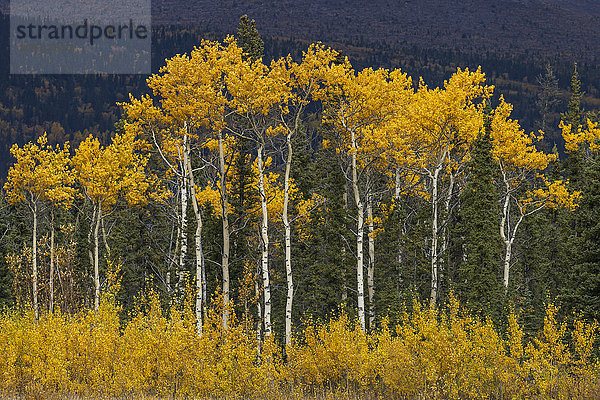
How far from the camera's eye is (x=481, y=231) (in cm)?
3406

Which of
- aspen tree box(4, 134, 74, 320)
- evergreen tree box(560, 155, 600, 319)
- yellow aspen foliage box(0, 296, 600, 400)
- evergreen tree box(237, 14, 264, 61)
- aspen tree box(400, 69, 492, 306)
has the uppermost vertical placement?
evergreen tree box(237, 14, 264, 61)

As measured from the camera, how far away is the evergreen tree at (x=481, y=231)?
32.8 metres

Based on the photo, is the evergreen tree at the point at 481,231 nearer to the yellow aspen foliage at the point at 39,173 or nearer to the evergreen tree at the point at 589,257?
the evergreen tree at the point at 589,257

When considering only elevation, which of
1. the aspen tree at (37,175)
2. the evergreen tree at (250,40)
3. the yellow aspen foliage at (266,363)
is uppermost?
the evergreen tree at (250,40)

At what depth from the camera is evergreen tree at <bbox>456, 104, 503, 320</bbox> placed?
32750 millimetres

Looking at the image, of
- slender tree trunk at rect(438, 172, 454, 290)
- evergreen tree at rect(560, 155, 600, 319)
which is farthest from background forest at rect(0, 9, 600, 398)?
slender tree trunk at rect(438, 172, 454, 290)

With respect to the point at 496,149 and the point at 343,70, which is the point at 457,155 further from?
the point at 343,70

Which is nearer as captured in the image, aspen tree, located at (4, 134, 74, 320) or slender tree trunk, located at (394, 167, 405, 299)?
slender tree trunk, located at (394, 167, 405, 299)

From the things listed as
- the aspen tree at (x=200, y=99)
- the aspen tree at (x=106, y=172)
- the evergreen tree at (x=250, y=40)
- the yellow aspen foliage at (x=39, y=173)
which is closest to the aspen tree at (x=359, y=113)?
the evergreen tree at (x=250, y=40)

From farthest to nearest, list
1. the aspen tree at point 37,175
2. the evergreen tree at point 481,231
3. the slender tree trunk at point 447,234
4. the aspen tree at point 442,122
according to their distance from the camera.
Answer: the aspen tree at point 37,175
the slender tree trunk at point 447,234
the evergreen tree at point 481,231
the aspen tree at point 442,122

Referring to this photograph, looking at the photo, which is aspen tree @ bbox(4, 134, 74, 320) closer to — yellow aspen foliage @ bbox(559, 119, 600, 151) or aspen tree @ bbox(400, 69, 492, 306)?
aspen tree @ bbox(400, 69, 492, 306)

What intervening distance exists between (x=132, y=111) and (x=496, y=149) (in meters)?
22.0

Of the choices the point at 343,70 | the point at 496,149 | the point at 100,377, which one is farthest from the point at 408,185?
the point at 100,377

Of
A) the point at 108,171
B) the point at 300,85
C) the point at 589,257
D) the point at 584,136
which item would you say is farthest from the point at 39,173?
the point at 584,136
